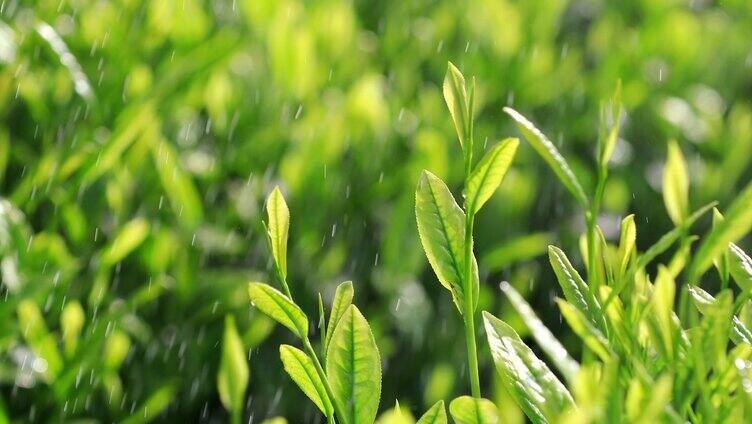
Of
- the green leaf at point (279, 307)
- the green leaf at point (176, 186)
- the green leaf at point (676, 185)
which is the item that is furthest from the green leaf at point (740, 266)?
the green leaf at point (176, 186)

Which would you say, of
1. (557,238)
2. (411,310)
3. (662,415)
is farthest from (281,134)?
(662,415)

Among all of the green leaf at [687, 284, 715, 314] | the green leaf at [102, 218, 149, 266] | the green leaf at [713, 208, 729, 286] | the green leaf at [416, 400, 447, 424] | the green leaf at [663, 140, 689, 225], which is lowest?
the green leaf at [102, 218, 149, 266]

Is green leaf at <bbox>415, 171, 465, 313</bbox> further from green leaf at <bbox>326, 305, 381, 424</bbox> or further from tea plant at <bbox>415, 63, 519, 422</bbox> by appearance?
green leaf at <bbox>326, 305, 381, 424</bbox>

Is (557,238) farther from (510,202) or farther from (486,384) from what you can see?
(486,384)

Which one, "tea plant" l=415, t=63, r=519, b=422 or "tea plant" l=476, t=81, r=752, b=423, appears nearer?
"tea plant" l=476, t=81, r=752, b=423

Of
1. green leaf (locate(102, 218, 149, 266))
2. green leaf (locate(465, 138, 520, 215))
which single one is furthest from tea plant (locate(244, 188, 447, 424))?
green leaf (locate(102, 218, 149, 266))

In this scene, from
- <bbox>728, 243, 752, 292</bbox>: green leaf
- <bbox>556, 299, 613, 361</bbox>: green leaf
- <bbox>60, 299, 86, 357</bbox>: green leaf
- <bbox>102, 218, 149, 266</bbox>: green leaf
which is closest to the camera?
<bbox>556, 299, 613, 361</bbox>: green leaf
